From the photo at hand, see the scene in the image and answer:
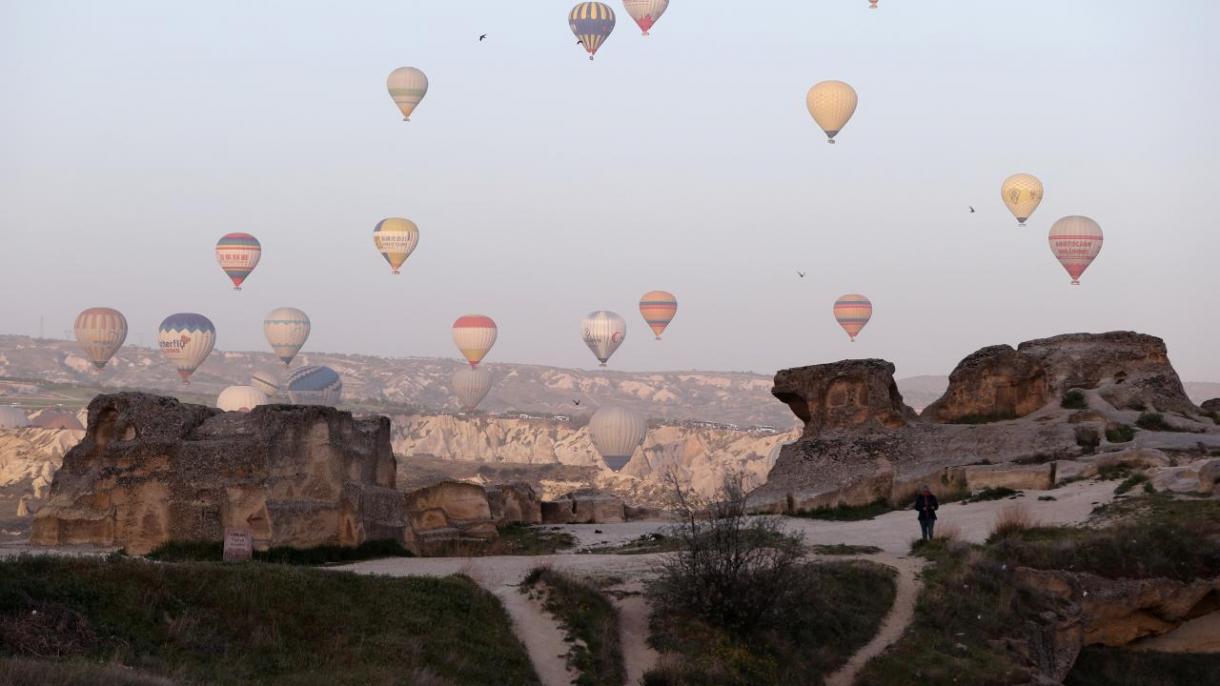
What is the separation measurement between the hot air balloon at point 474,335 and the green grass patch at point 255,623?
2960 inches

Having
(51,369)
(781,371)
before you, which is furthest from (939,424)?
(51,369)

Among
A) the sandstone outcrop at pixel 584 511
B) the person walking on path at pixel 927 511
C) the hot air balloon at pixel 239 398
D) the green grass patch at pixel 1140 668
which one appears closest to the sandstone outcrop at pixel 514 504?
the sandstone outcrop at pixel 584 511

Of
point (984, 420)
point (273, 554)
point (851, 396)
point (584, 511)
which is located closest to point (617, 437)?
point (851, 396)

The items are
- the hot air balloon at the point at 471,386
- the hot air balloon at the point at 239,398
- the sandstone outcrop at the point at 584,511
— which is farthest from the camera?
the hot air balloon at the point at 471,386

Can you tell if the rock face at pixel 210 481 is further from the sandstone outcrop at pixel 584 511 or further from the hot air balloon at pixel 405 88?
the hot air balloon at pixel 405 88

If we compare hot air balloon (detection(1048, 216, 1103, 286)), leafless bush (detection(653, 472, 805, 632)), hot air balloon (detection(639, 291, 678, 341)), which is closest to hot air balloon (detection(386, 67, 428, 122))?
hot air balloon (detection(639, 291, 678, 341))

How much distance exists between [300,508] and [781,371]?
1603cm

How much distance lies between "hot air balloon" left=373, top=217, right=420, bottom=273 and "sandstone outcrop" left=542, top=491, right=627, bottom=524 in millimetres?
45907

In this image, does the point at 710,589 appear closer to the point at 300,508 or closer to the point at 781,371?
the point at 300,508

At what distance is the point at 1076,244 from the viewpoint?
61.1 meters

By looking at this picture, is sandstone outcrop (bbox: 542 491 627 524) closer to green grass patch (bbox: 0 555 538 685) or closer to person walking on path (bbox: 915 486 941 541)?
person walking on path (bbox: 915 486 941 541)

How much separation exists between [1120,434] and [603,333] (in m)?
64.5

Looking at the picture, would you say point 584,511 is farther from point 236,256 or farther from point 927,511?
point 236,256

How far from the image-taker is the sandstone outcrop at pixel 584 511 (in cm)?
3422
